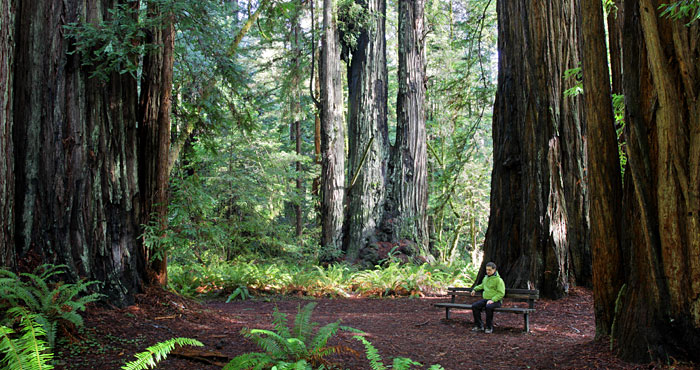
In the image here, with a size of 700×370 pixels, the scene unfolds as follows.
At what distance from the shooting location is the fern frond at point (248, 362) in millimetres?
3818

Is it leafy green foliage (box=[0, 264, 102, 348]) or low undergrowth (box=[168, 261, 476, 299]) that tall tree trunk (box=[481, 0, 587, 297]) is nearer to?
low undergrowth (box=[168, 261, 476, 299])

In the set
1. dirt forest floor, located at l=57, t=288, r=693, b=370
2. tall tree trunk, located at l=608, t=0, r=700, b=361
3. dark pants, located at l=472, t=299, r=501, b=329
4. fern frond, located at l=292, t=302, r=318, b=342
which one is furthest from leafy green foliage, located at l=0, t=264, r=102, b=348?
dark pants, located at l=472, t=299, r=501, b=329

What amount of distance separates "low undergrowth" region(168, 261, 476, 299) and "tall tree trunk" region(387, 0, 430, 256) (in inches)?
77.1

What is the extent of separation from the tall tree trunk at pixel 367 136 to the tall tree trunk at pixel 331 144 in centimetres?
31

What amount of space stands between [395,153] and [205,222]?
8.19 m

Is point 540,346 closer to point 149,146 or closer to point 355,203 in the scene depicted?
point 149,146

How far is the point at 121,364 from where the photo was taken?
4086mm

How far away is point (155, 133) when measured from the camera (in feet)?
21.1

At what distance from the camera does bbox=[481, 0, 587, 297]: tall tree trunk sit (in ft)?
28.4

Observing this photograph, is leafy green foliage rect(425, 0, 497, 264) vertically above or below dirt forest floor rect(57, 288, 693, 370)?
above

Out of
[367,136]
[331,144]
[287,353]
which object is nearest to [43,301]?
[287,353]

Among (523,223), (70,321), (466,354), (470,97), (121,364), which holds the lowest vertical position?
(466,354)

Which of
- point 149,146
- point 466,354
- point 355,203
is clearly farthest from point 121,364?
point 355,203


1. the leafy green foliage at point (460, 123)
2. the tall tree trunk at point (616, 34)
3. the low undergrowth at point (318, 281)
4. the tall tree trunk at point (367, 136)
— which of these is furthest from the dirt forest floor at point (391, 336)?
the leafy green foliage at point (460, 123)
